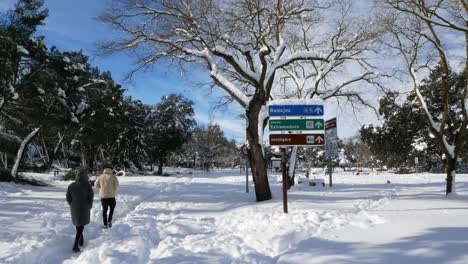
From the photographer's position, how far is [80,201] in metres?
8.11

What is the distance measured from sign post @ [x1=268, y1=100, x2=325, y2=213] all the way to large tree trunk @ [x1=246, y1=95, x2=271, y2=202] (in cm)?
353

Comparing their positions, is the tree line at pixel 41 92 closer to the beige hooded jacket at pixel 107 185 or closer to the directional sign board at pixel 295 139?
the beige hooded jacket at pixel 107 185

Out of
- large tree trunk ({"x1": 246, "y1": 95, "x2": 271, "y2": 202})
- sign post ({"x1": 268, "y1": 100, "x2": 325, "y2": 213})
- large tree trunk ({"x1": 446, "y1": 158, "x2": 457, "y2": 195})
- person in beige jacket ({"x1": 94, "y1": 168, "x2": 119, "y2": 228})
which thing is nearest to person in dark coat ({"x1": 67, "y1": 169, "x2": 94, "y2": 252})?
person in beige jacket ({"x1": 94, "y1": 168, "x2": 119, "y2": 228})

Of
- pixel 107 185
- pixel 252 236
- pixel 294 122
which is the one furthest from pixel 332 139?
pixel 252 236

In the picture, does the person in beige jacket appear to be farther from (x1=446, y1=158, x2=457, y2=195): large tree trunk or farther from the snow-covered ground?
(x1=446, y1=158, x2=457, y2=195): large tree trunk

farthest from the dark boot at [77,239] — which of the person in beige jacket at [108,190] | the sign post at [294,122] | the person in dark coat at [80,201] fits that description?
the sign post at [294,122]

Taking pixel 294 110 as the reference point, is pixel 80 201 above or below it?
below

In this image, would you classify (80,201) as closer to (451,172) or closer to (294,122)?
(294,122)

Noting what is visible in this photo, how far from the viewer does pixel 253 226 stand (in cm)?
923

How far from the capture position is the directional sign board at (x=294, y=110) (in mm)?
10366

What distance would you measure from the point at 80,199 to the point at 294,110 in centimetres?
549

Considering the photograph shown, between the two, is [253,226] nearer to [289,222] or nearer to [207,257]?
[289,222]

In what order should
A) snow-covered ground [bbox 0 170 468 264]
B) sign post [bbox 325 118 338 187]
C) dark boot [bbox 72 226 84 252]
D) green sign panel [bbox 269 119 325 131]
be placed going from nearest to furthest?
snow-covered ground [bbox 0 170 468 264]
dark boot [bbox 72 226 84 252]
green sign panel [bbox 269 119 325 131]
sign post [bbox 325 118 338 187]

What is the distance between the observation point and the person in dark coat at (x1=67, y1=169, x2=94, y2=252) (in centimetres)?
792
